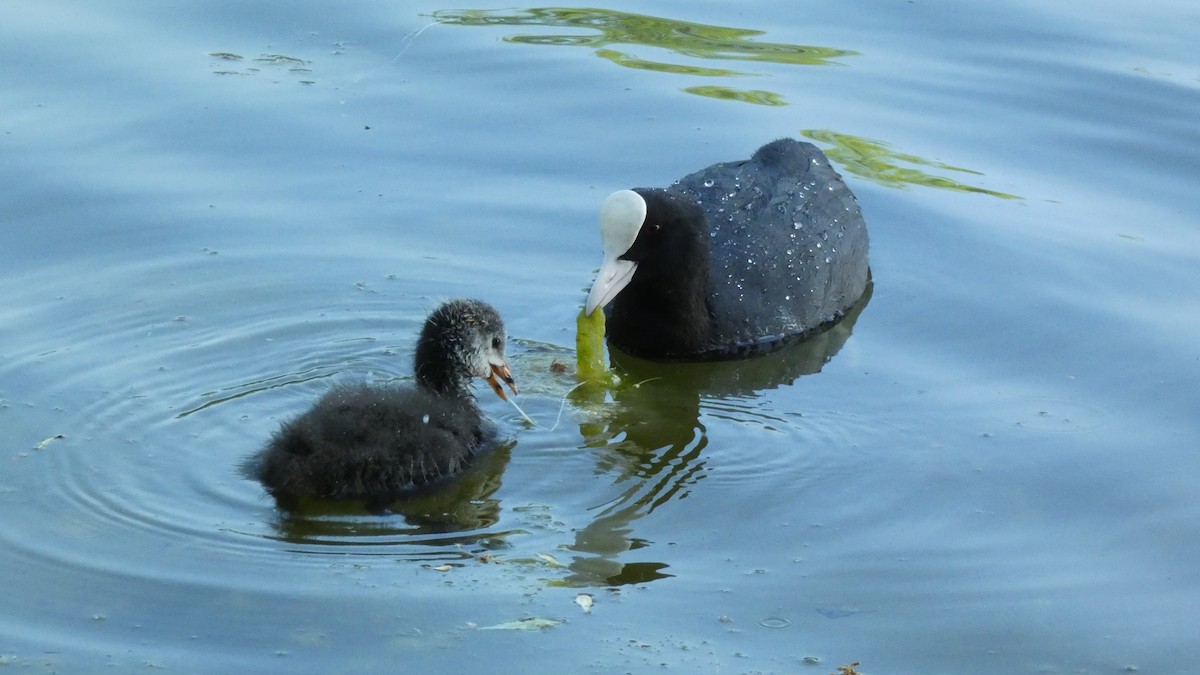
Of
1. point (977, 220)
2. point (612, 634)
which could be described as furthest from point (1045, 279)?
point (612, 634)

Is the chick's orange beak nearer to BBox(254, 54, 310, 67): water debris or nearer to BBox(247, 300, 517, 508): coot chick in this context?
BBox(247, 300, 517, 508): coot chick

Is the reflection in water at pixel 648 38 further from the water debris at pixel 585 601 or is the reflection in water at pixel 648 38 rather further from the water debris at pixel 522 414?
the water debris at pixel 585 601

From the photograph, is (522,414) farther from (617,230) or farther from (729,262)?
(729,262)

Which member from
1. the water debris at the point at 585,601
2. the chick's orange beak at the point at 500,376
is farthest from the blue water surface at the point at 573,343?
the chick's orange beak at the point at 500,376

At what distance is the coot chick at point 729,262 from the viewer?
26.3 feet

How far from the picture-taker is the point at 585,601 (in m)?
5.59

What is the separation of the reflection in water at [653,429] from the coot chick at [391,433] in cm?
58

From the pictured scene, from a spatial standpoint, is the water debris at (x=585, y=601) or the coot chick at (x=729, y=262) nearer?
the water debris at (x=585, y=601)

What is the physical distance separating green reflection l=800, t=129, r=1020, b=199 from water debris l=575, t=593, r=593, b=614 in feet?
16.1

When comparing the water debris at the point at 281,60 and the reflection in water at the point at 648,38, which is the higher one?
the reflection in water at the point at 648,38

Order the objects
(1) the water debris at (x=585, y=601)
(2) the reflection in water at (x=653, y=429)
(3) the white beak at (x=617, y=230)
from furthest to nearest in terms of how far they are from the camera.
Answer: (3) the white beak at (x=617, y=230)
(2) the reflection in water at (x=653, y=429)
(1) the water debris at (x=585, y=601)

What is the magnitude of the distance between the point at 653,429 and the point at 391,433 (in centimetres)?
134

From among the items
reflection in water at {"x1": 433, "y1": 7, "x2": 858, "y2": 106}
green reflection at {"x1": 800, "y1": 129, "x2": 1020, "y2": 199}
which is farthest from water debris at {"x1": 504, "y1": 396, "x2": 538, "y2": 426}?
reflection in water at {"x1": 433, "y1": 7, "x2": 858, "y2": 106}

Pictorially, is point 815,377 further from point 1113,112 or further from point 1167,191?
point 1113,112
